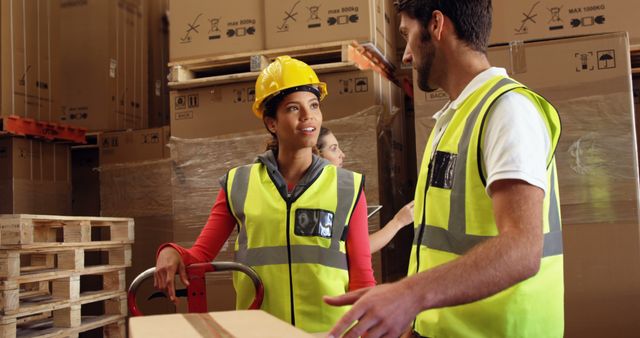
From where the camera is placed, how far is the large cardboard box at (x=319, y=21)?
393cm

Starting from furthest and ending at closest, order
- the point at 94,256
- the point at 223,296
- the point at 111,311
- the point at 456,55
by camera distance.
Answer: the point at 94,256 < the point at 111,311 < the point at 223,296 < the point at 456,55

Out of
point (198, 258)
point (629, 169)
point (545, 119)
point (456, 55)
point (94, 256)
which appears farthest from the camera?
point (94, 256)

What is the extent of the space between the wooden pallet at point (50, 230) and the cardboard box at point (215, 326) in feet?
6.52

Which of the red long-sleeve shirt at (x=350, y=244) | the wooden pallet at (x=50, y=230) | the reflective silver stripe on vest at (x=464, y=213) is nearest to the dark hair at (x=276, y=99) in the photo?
the red long-sleeve shirt at (x=350, y=244)

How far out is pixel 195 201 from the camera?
13.6 feet

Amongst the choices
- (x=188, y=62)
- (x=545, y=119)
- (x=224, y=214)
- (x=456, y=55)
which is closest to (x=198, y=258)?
(x=224, y=214)

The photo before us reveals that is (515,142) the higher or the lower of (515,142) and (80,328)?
the higher

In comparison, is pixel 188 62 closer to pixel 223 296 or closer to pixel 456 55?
pixel 223 296

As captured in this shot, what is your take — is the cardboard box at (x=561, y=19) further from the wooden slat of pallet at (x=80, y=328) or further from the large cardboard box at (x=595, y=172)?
the wooden slat of pallet at (x=80, y=328)

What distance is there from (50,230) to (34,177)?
1.15 m

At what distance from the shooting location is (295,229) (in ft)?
8.41

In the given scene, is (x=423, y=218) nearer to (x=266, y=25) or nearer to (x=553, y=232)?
(x=553, y=232)

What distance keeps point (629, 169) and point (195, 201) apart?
2.51 m

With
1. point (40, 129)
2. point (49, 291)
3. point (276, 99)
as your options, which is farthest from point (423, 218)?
point (40, 129)
